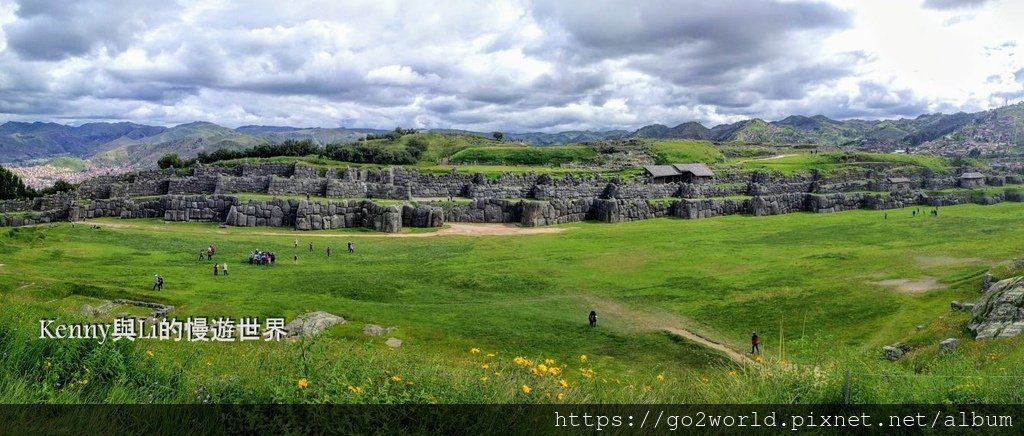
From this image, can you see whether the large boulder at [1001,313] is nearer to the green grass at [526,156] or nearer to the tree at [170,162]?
the green grass at [526,156]

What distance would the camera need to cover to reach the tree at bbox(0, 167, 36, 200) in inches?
2647

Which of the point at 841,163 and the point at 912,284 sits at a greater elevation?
the point at 841,163

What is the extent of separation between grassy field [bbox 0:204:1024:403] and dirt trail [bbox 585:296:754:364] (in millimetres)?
199

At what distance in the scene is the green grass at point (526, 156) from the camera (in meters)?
112

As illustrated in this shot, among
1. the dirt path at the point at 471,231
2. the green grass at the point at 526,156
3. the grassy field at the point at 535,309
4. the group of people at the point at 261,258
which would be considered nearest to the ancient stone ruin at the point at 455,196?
the dirt path at the point at 471,231

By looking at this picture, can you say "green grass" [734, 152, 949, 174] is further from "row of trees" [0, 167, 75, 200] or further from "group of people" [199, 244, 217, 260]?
"row of trees" [0, 167, 75, 200]

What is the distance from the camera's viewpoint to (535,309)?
104ft

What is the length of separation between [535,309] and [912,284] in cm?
2198

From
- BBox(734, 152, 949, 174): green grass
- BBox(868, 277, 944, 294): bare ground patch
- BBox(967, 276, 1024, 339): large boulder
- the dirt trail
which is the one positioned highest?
BBox(734, 152, 949, 174): green grass

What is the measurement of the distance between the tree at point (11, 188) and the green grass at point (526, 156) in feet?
208

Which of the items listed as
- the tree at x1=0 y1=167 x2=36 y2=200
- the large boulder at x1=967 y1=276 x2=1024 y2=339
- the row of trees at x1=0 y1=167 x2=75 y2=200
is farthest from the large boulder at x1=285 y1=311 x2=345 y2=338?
the tree at x1=0 y1=167 x2=36 y2=200

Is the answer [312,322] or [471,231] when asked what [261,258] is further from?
[471,231]

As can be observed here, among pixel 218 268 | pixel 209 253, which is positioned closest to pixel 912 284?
pixel 218 268

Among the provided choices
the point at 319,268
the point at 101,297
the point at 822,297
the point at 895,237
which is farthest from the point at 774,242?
the point at 101,297
